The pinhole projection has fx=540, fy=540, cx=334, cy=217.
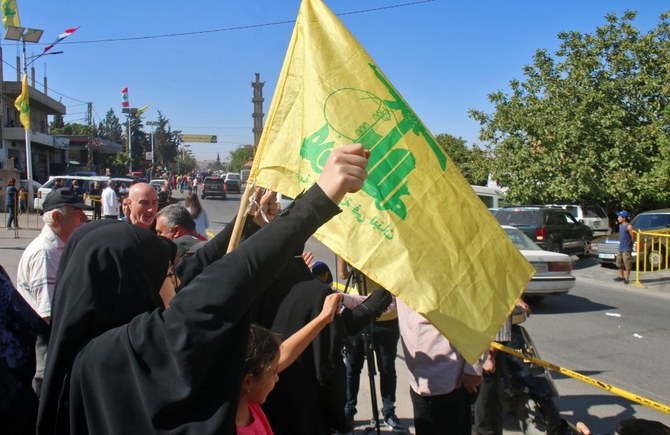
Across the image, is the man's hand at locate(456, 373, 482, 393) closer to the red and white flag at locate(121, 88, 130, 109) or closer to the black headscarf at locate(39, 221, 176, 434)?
the black headscarf at locate(39, 221, 176, 434)

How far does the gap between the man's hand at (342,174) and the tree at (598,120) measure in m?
19.8

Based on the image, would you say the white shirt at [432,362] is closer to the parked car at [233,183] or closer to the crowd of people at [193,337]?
the crowd of people at [193,337]

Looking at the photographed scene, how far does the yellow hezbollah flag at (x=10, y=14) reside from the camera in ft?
69.4

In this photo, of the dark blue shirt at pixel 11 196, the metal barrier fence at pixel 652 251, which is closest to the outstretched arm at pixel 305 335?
the metal barrier fence at pixel 652 251

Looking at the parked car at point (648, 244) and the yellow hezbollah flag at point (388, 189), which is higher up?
the yellow hezbollah flag at point (388, 189)

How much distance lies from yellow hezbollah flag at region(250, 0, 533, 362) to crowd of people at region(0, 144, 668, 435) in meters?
0.52

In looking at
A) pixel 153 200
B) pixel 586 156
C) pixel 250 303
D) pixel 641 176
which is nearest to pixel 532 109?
pixel 586 156

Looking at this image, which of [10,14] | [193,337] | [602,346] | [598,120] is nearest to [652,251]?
[598,120]

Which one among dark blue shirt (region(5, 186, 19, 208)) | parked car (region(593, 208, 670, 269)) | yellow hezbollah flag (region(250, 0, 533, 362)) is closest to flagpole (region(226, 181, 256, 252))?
yellow hezbollah flag (region(250, 0, 533, 362))

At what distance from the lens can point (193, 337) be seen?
1.22 m

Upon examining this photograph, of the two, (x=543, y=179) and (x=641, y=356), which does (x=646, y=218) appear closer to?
(x=543, y=179)

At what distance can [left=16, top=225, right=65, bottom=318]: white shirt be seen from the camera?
159 inches

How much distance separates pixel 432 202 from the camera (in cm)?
232

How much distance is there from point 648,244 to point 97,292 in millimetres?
17223
